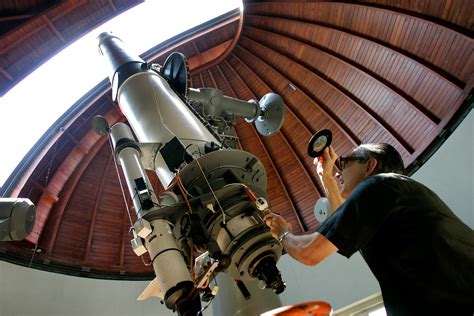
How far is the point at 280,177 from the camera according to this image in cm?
1048

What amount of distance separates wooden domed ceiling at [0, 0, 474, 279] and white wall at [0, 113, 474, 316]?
0.40m

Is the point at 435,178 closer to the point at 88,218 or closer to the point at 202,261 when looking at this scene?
the point at 202,261

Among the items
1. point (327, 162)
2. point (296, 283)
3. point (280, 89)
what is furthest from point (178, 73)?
point (280, 89)

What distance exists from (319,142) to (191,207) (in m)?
1.02

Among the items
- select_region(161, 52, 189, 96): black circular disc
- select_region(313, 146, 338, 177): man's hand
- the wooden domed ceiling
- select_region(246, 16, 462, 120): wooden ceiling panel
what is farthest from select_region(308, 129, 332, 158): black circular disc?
select_region(246, 16, 462, 120): wooden ceiling panel

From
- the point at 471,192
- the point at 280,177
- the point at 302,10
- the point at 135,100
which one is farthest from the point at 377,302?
the point at 302,10

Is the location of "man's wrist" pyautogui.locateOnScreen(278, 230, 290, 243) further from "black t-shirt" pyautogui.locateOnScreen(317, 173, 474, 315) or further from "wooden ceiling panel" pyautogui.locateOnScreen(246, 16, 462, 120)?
"wooden ceiling panel" pyautogui.locateOnScreen(246, 16, 462, 120)

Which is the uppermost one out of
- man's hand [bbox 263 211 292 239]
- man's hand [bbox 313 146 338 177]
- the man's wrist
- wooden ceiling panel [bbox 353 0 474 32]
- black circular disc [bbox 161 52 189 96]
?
wooden ceiling panel [bbox 353 0 474 32]

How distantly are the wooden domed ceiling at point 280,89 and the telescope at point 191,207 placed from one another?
5.00m

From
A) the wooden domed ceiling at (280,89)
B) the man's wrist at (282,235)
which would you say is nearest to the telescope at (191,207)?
the man's wrist at (282,235)

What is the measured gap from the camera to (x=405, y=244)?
1.51 m

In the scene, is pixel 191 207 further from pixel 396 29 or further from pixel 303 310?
pixel 396 29

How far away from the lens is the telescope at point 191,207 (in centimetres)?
241

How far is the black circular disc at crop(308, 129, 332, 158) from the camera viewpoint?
2451 millimetres
